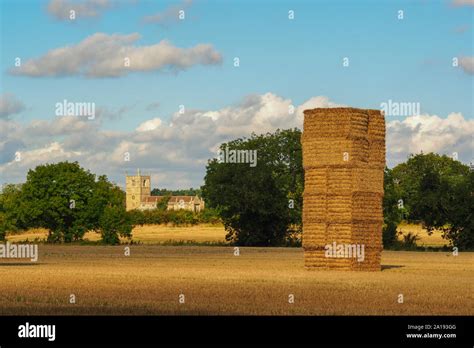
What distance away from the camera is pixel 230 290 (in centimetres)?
2861

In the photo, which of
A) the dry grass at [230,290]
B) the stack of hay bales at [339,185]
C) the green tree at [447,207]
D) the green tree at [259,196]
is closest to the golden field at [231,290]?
the dry grass at [230,290]

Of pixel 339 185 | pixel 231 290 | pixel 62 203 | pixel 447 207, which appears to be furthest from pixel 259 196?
pixel 231 290

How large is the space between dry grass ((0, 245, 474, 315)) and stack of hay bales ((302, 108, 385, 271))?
51.0 inches

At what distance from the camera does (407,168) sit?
155m

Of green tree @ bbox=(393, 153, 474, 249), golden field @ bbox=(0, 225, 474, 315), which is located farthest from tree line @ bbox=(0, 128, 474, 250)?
golden field @ bbox=(0, 225, 474, 315)

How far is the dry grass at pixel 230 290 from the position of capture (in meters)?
23.2

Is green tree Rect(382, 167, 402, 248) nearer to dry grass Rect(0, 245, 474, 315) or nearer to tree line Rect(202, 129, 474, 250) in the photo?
tree line Rect(202, 129, 474, 250)

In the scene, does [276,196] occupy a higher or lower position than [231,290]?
higher

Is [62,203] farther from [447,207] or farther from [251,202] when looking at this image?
[447,207]

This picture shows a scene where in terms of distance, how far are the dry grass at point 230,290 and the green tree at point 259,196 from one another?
37.7 meters

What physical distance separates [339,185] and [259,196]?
40456 millimetres

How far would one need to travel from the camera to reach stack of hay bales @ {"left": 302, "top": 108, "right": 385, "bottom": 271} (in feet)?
128
